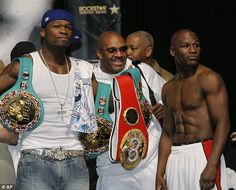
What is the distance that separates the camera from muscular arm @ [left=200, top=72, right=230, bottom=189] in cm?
473

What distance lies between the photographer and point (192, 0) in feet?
24.2

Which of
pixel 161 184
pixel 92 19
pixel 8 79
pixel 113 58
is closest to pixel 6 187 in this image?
pixel 8 79

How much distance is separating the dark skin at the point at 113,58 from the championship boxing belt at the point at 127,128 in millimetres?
311

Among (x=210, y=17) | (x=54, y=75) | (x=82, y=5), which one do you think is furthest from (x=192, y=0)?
(x=54, y=75)

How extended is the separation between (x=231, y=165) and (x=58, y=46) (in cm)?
220

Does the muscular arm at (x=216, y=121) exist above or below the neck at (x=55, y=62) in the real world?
below

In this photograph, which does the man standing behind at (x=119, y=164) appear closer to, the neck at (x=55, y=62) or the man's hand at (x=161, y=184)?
the man's hand at (x=161, y=184)

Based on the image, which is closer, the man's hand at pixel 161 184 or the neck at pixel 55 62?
the neck at pixel 55 62

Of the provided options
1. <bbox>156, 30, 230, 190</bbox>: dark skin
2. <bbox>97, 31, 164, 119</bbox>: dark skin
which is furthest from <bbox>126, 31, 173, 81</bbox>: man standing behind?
<bbox>156, 30, 230, 190</bbox>: dark skin

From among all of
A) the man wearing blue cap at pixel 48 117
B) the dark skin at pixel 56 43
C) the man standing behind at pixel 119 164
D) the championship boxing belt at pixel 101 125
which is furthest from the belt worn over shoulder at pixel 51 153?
the man standing behind at pixel 119 164

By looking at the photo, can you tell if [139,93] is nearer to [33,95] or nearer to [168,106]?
[168,106]

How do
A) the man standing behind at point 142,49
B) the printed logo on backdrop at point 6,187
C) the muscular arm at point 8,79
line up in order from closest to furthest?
the muscular arm at point 8,79 < the printed logo on backdrop at point 6,187 < the man standing behind at point 142,49

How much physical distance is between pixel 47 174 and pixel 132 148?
76 cm

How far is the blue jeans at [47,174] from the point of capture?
454 cm
